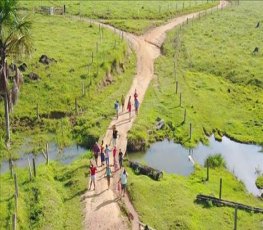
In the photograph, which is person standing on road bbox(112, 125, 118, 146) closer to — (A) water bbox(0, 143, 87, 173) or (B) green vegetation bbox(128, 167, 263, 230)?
(A) water bbox(0, 143, 87, 173)

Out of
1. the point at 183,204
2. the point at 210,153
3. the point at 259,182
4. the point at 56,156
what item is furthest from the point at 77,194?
the point at 210,153

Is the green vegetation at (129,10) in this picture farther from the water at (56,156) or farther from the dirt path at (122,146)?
the water at (56,156)

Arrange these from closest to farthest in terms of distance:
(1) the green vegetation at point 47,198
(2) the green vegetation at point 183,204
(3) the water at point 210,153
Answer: (1) the green vegetation at point 47,198 < (2) the green vegetation at point 183,204 < (3) the water at point 210,153

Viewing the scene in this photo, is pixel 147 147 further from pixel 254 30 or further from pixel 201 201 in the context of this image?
pixel 254 30

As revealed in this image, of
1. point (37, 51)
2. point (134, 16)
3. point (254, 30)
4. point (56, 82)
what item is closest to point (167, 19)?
point (134, 16)

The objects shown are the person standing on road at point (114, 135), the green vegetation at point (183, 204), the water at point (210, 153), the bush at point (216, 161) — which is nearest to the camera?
the green vegetation at point (183, 204)

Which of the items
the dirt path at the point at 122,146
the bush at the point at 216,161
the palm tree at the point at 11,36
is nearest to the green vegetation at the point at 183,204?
the dirt path at the point at 122,146

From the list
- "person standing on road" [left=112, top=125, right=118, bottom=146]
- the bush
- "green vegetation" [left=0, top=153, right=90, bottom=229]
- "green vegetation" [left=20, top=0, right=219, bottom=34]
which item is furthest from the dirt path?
the bush
